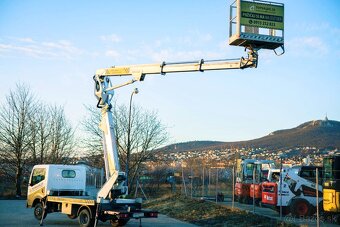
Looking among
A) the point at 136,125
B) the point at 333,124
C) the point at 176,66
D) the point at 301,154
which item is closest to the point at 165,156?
the point at 136,125

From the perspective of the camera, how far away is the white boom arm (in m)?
15.4

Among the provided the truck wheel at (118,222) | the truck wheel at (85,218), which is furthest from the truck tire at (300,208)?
the truck wheel at (85,218)

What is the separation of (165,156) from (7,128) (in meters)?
14.5

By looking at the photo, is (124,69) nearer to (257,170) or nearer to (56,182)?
(56,182)

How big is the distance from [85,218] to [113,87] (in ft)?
16.9

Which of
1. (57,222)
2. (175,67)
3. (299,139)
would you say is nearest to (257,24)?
(175,67)

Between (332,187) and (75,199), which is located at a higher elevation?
(332,187)

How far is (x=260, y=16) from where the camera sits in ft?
43.4

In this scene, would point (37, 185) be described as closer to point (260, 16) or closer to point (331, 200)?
point (331, 200)

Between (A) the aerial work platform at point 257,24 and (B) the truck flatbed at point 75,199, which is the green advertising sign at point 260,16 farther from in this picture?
(B) the truck flatbed at point 75,199

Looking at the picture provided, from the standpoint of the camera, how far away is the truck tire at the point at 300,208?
2156 cm

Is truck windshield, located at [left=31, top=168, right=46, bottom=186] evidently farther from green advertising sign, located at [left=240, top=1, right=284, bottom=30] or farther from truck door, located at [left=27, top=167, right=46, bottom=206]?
green advertising sign, located at [left=240, top=1, right=284, bottom=30]

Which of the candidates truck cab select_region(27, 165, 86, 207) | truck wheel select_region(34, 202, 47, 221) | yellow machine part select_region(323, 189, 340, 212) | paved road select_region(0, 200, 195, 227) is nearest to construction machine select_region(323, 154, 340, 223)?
yellow machine part select_region(323, 189, 340, 212)

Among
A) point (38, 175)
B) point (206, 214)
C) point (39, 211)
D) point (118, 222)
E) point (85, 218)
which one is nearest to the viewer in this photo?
point (85, 218)
